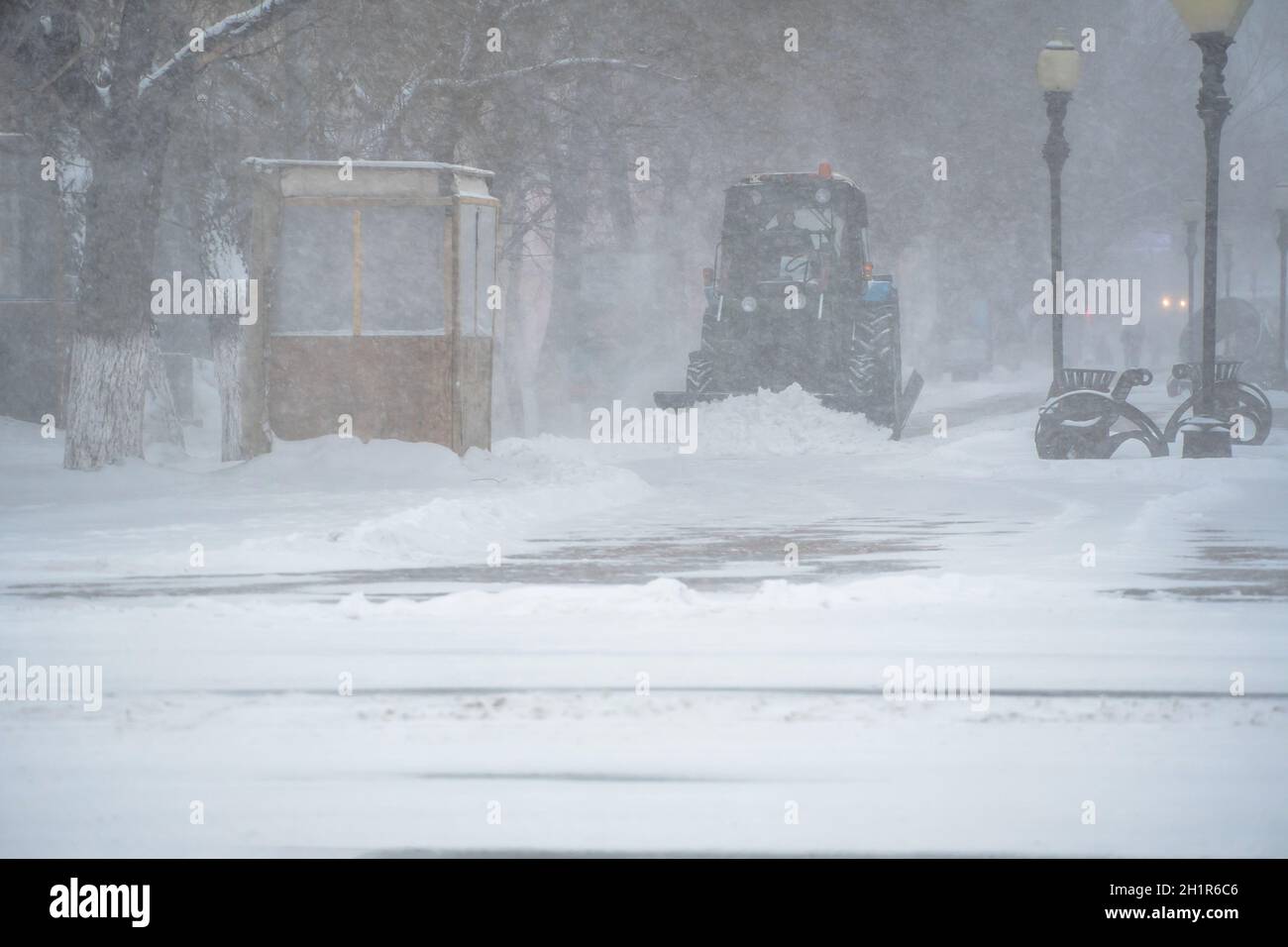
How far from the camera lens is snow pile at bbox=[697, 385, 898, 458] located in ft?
66.4

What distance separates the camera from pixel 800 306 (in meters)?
22.4

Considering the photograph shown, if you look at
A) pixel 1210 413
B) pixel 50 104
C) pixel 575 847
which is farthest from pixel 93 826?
pixel 1210 413

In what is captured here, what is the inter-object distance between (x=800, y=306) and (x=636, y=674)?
625 inches

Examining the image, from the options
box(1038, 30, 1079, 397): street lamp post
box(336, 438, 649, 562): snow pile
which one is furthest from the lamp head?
box(336, 438, 649, 562): snow pile

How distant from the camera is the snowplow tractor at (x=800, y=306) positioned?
2144cm

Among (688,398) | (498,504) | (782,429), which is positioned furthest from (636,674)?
(688,398)

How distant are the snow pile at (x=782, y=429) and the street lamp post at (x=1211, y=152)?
4433 millimetres

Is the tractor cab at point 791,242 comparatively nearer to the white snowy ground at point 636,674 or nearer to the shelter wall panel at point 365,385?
the shelter wall panel at point 365,385

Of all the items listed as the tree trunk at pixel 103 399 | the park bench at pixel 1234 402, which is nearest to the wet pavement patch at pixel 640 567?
the tree trunk at pixel 103 399

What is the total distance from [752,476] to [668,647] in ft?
31.3

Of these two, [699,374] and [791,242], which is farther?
[791,242]

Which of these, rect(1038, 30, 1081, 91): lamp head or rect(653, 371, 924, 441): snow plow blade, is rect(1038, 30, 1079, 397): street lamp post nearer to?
rect(1038, 30, 1081, 91): lamp head

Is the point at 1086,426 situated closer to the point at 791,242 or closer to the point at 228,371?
the point at 791,242

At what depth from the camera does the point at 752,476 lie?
1695 centimetres
